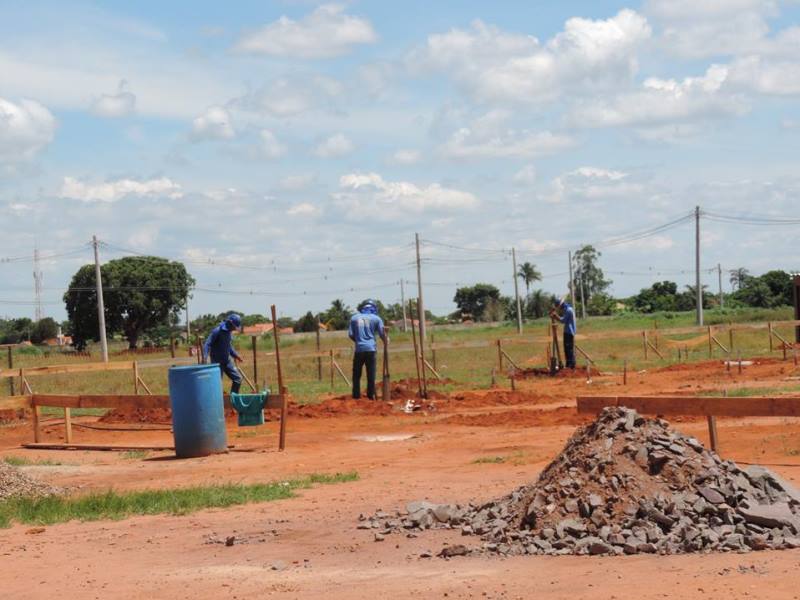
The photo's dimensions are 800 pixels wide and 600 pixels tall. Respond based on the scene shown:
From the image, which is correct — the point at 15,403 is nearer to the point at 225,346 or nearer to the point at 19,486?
the point at 225,346

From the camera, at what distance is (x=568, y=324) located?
104 feet

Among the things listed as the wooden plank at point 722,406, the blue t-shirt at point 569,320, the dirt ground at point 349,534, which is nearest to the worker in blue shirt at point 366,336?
the dirt ground at point 349,534

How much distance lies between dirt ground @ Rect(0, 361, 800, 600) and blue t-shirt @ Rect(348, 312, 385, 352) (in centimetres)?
217

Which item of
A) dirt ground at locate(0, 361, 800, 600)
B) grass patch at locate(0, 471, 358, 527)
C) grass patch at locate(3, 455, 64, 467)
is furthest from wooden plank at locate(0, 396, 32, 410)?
grass patch at locate(0, 471, 358, 527)

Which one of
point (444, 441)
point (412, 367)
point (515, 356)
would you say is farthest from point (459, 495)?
point (515, 356)

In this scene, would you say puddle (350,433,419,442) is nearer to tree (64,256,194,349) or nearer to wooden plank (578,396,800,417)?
wooden plank (578,396,800,417)

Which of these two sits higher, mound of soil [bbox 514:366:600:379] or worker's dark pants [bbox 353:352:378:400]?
worker's dark pants [bbox 353:352:378:400]

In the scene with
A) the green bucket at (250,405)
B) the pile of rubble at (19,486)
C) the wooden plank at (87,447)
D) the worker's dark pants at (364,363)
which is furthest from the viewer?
the worker's dark pants at (364,363)

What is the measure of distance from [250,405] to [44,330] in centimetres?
9962

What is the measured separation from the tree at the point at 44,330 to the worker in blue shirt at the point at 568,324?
8661cm

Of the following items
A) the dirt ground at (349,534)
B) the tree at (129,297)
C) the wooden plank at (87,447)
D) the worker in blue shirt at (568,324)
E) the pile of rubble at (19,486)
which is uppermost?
the tree at (129,297)

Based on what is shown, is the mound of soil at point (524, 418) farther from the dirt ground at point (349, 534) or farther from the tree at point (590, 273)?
the tree at point (590, 273)

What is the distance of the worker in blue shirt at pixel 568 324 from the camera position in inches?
1244

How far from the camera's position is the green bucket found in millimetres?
18750
